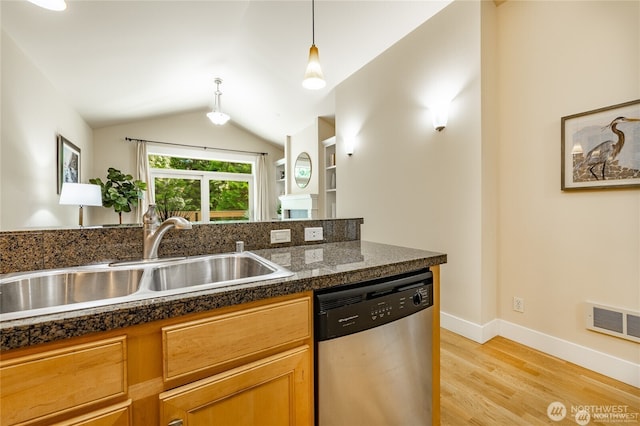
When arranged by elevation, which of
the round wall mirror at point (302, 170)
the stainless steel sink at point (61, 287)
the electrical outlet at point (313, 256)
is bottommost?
the stainless steel sink at point (61, 287)

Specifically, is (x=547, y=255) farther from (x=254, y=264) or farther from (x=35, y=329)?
(x=35, y=329)

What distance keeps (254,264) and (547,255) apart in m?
2.15

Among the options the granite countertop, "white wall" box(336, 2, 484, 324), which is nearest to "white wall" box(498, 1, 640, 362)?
"white wall" box(336, 2, 484, 324)

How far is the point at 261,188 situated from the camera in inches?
231

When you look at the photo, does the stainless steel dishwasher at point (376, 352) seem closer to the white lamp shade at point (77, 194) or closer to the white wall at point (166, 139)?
the white lamp shade at point (77, 194)

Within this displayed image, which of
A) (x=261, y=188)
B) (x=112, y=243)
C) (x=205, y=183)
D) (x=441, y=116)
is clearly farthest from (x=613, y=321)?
(x=205, y=183)

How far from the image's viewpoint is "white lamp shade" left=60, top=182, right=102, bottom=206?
2410 millimetres

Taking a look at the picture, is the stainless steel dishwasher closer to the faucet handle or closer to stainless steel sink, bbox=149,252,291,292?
stainless steel sink, bbox=149,252,291,292

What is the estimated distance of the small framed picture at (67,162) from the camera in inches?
109

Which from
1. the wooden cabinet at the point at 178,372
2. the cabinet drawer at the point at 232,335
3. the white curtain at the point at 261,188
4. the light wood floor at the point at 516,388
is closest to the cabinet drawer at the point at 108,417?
the wooden cabinet at the point at 178,372

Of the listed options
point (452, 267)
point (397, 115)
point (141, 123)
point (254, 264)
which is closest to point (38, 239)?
point (254, 264)

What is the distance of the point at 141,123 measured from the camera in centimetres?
470

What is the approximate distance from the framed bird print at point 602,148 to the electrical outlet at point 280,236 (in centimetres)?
197

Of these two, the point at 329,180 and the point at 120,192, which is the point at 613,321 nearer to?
the point at 329,180
